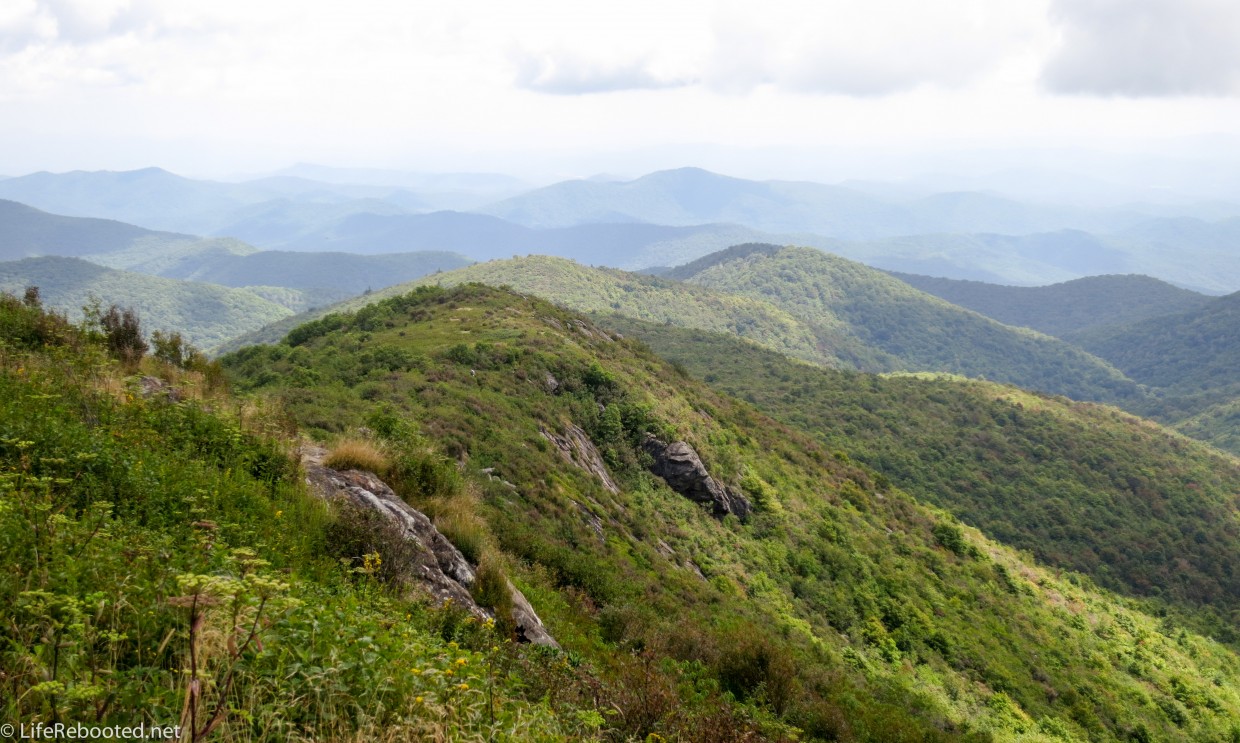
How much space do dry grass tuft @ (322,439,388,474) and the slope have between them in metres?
Answer: 0.74

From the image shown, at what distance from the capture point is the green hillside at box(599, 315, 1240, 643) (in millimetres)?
59438

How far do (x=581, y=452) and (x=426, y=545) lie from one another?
49.6ft

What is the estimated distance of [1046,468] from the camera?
71062 mm

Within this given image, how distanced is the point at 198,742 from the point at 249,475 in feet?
16.3

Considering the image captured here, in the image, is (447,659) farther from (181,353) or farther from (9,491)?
(181,353)

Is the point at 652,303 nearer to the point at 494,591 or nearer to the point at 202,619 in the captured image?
the point at 494,591

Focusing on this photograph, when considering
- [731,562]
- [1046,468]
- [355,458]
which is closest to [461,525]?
[355,458]

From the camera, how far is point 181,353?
545 inches

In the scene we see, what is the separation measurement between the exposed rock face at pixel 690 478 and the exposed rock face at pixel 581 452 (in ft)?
8.08

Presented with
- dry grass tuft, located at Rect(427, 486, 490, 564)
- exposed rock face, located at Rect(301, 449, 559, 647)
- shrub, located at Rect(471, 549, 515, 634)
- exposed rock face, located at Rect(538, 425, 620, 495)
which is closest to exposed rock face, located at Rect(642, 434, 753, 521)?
exposed rock face, located at Rect(538, 425, 620, 495)

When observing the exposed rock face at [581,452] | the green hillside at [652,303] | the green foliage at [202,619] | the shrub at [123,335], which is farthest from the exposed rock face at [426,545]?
the green hillside at [652,303]

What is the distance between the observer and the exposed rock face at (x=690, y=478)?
24484 millimetres

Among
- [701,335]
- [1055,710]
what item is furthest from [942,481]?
[701,335]

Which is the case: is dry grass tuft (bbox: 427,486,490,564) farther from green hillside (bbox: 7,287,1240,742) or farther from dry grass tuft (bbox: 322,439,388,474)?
dry grass tuft (bbox: 322,439,388,474)
